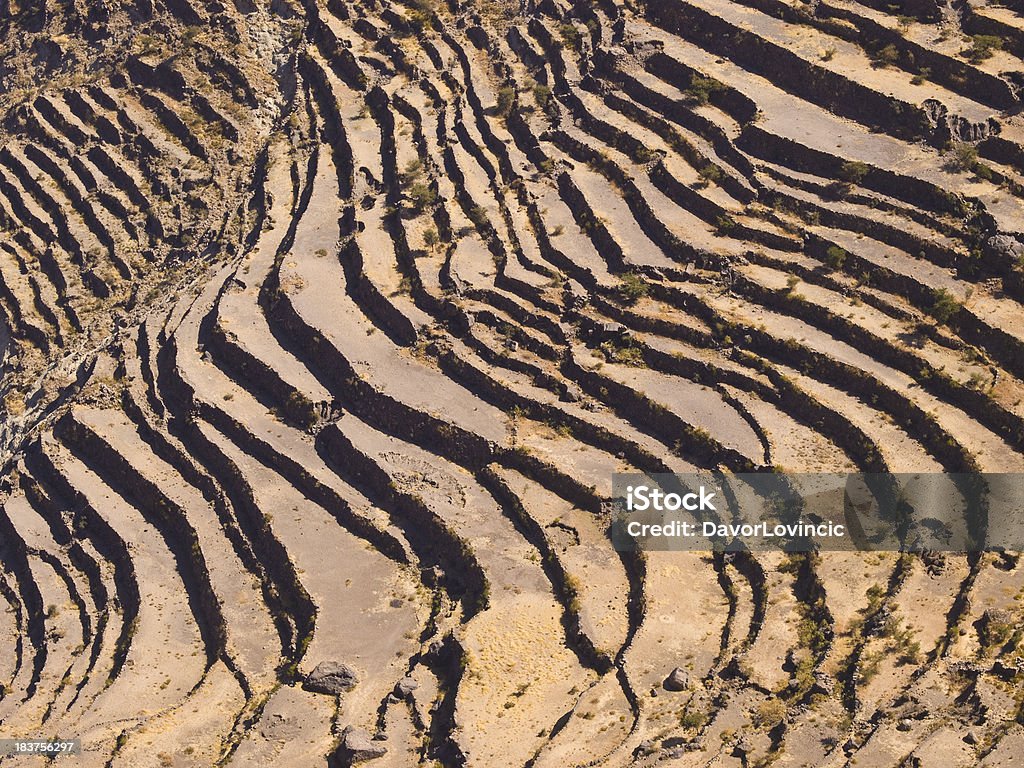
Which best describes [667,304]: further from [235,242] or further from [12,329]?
[12,329]

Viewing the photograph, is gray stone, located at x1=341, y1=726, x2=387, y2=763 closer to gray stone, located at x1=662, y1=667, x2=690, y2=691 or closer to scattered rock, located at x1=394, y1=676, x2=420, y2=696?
scattered rock, located at x1=394, y1=676, x2=420, y2=696

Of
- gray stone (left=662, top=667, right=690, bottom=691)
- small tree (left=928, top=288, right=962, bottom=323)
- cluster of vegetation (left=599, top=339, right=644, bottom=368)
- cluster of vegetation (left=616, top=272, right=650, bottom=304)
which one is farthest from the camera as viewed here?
cluster of vegetation (left=616, top=272, right=650, bottom=304)

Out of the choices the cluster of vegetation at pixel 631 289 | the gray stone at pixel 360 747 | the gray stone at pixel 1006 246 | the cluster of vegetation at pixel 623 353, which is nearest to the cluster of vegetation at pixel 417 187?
the cluster of vegetation at pixel 631 289

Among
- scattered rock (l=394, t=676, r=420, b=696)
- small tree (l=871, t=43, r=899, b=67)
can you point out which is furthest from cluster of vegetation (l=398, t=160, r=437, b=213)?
scattered rock (l=394, t=676, r=420, b=696)

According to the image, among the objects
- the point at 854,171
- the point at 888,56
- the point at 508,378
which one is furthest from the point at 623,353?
the point at 888,56

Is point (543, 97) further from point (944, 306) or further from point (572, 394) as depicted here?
Answer: point (944, 306)

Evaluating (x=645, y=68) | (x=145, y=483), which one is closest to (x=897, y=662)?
(x=145, y=483)
